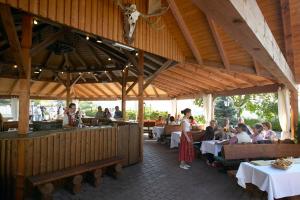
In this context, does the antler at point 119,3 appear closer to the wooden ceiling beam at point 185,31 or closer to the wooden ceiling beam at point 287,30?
the wooden ceiling beam at point 185,31

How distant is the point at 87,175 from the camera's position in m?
5.91

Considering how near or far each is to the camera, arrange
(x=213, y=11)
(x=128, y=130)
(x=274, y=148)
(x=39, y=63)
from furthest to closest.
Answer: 1. (x=39, y=63)
2. (x=128, y=130)
3. (x=274, y=148)
4. (x=213, y=11)

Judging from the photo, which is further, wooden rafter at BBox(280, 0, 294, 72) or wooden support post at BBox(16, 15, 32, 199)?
wooden rafter at BBox(280, 0, 294, 72)

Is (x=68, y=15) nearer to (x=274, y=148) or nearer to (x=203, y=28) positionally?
(x=203, y=28)

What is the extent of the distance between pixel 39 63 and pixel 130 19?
7.85 m

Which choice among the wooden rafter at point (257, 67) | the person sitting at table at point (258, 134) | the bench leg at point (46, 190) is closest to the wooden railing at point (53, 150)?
the bench leg at point (46, 190)

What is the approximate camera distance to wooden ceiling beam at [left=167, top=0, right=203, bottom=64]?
19.5ft

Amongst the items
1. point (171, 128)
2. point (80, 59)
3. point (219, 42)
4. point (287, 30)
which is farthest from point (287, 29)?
point (80, 59)

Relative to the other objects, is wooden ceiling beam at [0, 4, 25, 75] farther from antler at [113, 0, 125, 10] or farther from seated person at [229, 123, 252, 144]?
seated person at [229, 123, 252, 144]

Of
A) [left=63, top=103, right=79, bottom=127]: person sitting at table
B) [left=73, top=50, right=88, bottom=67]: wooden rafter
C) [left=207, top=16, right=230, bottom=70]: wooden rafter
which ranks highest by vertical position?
[left=73, top=50, right=88, bottom=67]: wooden rafter

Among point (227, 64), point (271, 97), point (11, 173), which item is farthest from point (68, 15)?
point (271, 97)

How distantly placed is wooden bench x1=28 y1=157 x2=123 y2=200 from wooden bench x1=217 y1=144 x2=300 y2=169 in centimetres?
265

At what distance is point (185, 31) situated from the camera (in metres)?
6.68

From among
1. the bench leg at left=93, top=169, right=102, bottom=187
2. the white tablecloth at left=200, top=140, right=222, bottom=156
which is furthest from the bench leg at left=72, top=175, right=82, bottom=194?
the white tablecloth at left=200, top=140, right=222, bottom=156
